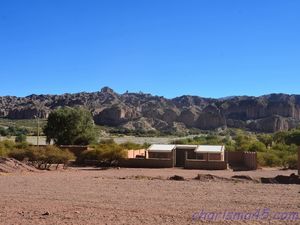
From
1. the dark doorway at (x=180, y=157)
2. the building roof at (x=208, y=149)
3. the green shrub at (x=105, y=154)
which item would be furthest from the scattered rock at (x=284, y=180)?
the green shrub at (x=105, y=154)

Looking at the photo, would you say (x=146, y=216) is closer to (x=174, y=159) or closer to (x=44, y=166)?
(x=44, y=166)

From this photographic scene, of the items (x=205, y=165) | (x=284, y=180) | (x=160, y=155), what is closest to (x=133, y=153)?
(x=160, y=155)

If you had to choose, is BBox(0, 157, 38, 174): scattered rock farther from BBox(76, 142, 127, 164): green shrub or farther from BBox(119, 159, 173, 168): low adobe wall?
BBox(119, 159, 173, 168): low adobe wall

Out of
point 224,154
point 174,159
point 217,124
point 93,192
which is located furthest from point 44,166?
point 217,124

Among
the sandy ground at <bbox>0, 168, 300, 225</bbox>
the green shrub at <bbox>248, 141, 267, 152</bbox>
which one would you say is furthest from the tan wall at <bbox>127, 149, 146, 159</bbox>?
the sandy ground at <bbox>0, 168, 300, 225</bbox>

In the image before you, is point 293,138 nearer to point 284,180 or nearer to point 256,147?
point 256,147

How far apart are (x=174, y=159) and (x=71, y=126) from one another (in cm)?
2415

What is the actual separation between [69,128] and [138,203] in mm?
52360

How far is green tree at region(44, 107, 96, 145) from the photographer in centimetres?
7062

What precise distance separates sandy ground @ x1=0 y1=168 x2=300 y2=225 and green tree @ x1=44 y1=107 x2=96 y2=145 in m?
42.5

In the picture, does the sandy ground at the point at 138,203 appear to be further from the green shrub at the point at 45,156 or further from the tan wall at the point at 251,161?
the tan wall at the point at 251,161

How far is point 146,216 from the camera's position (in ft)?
53.3

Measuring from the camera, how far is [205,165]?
1874 inches

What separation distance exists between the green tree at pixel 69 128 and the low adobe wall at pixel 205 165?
26.5m
